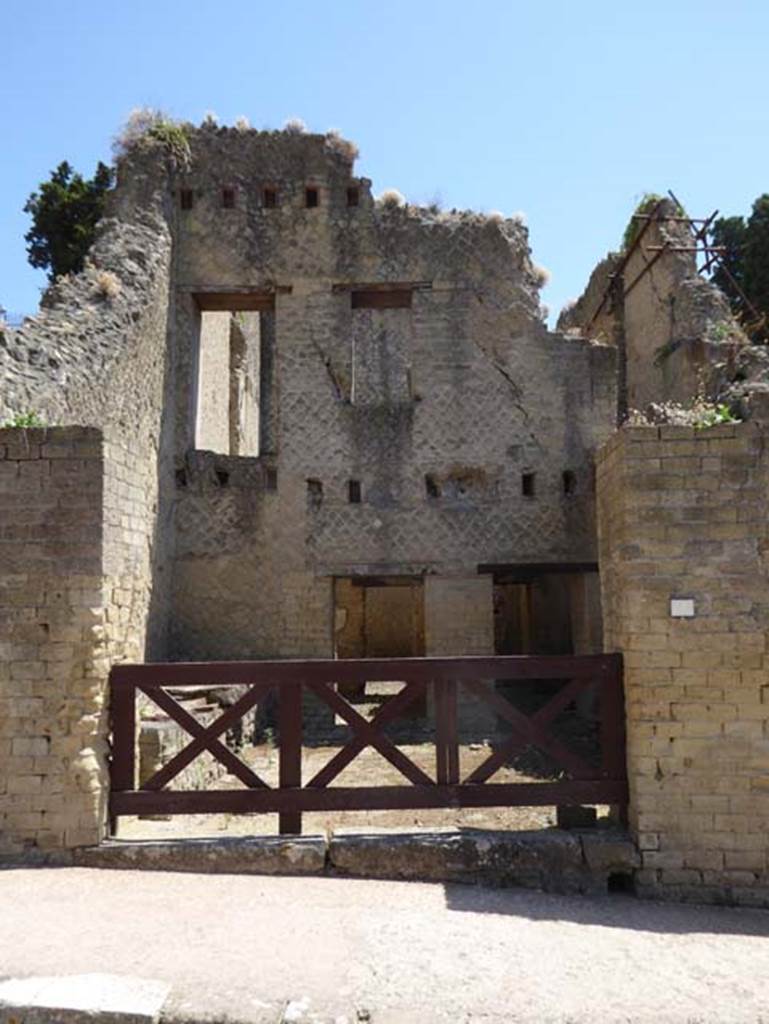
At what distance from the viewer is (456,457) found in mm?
12820

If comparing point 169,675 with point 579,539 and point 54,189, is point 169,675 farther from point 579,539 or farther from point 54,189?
point 54,189

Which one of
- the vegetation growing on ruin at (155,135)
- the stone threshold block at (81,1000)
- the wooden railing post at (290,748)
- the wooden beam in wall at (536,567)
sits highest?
the vegetation growing on ruin at (155,135)

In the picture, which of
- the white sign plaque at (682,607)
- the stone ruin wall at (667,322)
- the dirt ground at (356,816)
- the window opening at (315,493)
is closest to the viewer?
the white sign plaque at (682,607)

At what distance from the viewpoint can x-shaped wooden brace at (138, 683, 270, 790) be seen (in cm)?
595

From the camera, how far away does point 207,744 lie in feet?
19.7

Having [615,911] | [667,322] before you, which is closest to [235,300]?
[667,322]

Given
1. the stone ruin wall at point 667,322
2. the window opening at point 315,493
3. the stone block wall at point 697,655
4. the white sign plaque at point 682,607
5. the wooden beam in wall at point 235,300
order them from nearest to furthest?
the stone block wall at point 697,655, the white sign plaque at point 682,607, the stone ruin wall at point 667,322, the window opening at point 315,493, the wooden beam in wall at point 235,300

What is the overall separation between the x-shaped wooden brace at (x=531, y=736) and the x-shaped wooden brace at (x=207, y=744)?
1.54 metres

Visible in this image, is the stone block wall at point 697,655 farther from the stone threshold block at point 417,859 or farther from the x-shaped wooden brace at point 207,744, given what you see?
the x-shaped wooden brace at point 207,744

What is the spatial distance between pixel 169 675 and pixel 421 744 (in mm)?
6183

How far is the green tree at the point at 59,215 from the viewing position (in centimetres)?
2005

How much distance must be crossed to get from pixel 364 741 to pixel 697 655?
95.3 inches

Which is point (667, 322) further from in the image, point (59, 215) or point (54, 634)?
point (59, 215)

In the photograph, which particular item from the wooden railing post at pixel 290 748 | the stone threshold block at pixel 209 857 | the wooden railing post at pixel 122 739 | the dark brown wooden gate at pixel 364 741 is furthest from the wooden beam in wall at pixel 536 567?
the wooden railing post at pixel 122 739
